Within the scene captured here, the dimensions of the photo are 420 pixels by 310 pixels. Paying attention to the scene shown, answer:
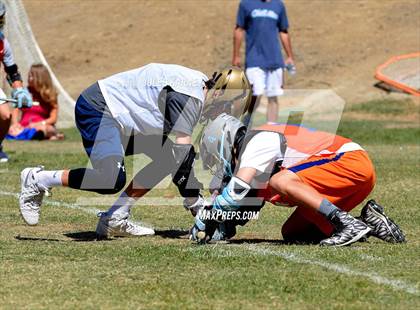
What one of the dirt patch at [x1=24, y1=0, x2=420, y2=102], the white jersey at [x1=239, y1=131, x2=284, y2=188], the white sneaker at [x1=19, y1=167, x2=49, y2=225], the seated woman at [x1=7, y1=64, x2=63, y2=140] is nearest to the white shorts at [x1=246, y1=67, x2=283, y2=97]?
the seated woman at [x1=7, y1=64, x2=63, y2=140]

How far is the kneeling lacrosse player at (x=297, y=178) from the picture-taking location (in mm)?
7527

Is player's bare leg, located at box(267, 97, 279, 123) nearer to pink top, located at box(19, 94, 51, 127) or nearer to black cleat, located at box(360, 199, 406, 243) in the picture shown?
pink top, located at box(19, 94, 51, 127)

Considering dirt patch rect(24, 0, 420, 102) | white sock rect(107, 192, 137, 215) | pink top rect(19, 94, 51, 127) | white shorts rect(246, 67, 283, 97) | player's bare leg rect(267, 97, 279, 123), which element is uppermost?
white sock rect(107, 192, 137, 215)

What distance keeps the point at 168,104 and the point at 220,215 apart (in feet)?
3.48

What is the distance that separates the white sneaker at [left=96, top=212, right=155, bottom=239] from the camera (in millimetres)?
8680

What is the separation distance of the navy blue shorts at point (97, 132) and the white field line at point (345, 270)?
56.2 inches

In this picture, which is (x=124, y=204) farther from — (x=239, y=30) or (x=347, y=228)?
(x=239, y=30)

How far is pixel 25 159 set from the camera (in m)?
Answer: 15.0

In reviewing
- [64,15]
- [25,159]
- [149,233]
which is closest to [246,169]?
[149,233]

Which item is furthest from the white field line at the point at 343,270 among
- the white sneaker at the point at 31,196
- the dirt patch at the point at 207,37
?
the dirt patch at the point at 207,37

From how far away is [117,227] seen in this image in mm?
8695

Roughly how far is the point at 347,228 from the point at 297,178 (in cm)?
53

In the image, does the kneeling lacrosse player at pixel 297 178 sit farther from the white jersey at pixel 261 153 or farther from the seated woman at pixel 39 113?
the seated woman at pixel 39 113

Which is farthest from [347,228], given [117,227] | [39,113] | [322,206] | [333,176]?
[39,113]
